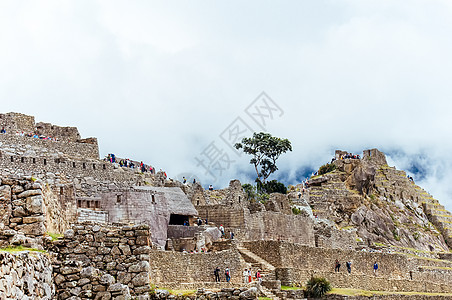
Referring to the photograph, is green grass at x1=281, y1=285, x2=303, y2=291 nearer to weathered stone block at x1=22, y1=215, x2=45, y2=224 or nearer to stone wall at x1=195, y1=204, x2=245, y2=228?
stone wall at x1=195, y1=204, x2=245, y2=228

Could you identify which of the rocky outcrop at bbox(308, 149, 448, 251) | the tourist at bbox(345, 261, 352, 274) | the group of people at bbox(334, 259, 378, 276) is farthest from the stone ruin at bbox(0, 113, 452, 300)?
the tourist at bbox(345, 261, 352, 274)

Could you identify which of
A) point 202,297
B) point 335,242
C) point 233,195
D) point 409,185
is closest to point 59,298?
point 202,297

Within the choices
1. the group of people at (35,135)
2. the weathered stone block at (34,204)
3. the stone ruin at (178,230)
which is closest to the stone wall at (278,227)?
the stone ruin at (178,230)

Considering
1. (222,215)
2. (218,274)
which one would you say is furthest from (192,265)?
(222,215)

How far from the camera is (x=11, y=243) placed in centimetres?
812

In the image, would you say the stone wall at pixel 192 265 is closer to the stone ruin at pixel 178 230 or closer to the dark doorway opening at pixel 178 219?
the stone ruin at pixel 178 230

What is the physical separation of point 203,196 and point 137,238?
30.9 m

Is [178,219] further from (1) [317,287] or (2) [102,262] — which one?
(2) [102,262]

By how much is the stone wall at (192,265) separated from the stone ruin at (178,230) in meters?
0.06

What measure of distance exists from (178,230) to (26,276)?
23.5 m

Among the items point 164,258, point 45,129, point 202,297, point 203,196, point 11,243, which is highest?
point 45,129

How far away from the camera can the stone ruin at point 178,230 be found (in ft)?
28.1

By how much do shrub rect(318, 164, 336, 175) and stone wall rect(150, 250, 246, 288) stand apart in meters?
38.3

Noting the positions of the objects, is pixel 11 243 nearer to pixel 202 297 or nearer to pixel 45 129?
pixel 202 297
